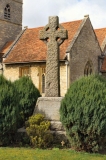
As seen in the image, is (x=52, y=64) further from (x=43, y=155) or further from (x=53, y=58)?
(x=43, y=155)

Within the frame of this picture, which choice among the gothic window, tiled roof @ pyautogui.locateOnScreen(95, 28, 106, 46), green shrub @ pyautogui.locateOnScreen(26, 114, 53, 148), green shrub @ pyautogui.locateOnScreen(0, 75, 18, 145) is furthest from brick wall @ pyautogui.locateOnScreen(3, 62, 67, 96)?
green shrub @ pyautogui.locateOnScreen(0, 75, 18, 145)

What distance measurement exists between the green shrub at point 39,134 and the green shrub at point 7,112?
0.58 metres

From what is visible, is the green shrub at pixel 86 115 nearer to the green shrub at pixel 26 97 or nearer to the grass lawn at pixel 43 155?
the grass lawn at pixel 43 155

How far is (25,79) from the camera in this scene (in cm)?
1385

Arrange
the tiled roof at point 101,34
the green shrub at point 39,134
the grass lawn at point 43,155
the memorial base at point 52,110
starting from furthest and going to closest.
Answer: the tiled roof at point 101,34, the memorial base at point 52,110, the green shrub at point 39,134, the grass lawn at point 43,155

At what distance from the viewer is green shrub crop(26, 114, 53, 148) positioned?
34.0ft

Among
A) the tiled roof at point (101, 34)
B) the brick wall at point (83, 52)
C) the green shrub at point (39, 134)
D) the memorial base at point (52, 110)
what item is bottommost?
the green shrub at point (39, 134)

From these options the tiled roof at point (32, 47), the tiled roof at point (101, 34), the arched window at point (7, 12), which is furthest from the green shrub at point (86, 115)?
the arched window at point (7, 12)

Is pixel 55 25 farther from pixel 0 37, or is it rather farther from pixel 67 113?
pixel 0 37

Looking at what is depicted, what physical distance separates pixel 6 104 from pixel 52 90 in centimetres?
249

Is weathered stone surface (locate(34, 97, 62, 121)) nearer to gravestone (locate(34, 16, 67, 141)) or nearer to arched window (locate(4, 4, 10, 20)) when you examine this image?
gravestone (locate(34, 16, 67, 141))

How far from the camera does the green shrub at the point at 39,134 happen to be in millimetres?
10352

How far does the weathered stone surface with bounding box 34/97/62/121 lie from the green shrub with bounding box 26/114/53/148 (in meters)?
0.83

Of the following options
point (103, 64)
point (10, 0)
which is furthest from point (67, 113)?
point (10, 0)
